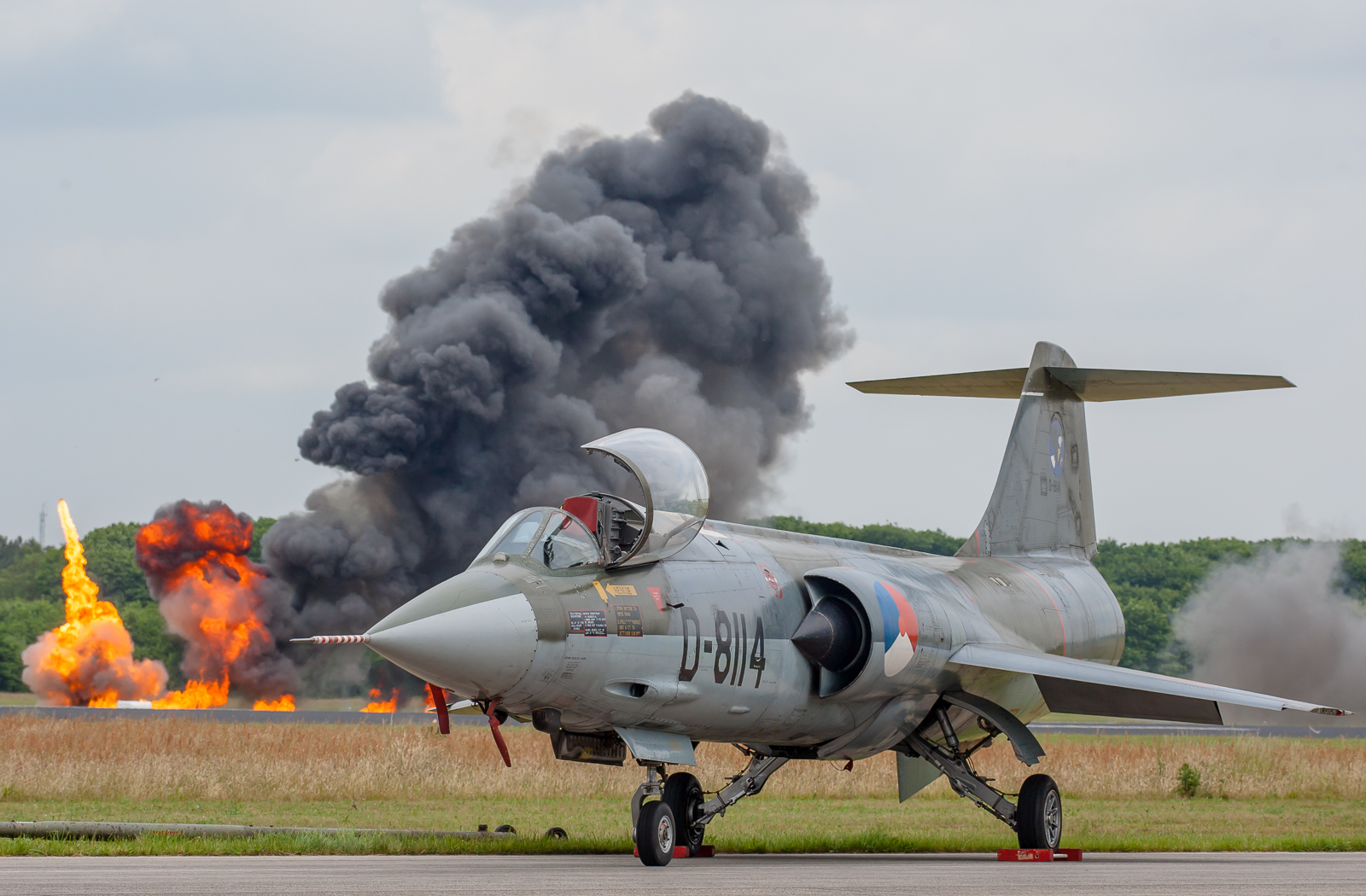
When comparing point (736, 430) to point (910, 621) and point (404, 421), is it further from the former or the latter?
point (910, 621)

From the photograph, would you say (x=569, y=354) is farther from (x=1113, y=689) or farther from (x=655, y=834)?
(x=655, y=834)

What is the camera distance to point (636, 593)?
10891 millimetres

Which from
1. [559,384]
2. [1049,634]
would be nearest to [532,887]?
[1049,634]

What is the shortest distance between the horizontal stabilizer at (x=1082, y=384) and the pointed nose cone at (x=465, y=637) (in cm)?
899

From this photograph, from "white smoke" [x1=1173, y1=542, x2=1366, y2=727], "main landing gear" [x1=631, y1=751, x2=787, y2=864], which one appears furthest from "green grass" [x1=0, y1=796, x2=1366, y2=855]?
"white smoke" [x1=1173, y1=542, x2=1366, y2=727]

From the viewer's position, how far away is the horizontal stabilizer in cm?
1706

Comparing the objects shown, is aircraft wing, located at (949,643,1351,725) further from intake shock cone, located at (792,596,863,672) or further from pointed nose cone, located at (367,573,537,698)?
pointed nose cone, located at (367,573,537,698)

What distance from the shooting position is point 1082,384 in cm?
1872

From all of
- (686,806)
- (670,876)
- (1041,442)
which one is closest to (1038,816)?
(686,806)

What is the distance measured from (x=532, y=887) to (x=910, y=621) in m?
5.26

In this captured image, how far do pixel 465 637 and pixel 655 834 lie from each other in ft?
7.09

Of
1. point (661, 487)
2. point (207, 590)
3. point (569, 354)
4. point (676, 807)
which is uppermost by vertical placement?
point (569, 354)

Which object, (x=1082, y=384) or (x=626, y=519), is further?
(x=1082, y=384)

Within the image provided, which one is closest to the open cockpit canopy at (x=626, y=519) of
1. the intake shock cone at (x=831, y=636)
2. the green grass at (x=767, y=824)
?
the intake shock cone at (x=831, y=636)
